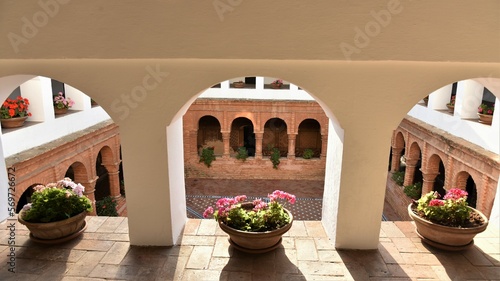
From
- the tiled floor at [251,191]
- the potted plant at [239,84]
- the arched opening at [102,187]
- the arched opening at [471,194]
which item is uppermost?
the potted plant at [239,84]

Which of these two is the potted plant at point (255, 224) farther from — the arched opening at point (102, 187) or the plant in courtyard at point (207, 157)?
the plant in courtyard at point (207, 157)

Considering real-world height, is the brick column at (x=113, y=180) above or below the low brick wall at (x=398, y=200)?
above

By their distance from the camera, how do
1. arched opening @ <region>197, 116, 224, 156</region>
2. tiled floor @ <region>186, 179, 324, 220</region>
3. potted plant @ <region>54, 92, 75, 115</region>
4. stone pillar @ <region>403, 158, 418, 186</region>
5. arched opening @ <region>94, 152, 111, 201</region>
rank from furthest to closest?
arched opening @ <region>197, 116, 224, 156</region> → arched opening @ <region>94, 152, 111, 201</region> → tiled floor @ <region>186, 179, 324, 220</region> → stone pillar @ <region>403, 158, 418, 186</region> → potted plant @ <region>54, 92, 75, 115</region>

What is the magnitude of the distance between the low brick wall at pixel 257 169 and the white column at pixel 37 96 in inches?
356

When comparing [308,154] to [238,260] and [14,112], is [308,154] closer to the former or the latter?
[14,112]

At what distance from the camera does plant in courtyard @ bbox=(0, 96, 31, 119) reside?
29.8ft

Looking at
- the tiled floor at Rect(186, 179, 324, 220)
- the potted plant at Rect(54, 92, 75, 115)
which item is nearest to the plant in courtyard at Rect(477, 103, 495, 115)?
the tiled floor at Rect(186, 179, 324, 220)

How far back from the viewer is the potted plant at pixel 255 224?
5.18 meters

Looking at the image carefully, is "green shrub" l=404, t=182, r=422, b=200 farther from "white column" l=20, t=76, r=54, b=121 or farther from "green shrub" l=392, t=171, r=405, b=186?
"white column" l=20, t=76, r=54, b=121

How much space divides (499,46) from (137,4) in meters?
4.60

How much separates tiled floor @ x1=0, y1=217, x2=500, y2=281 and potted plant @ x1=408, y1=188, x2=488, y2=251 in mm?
152

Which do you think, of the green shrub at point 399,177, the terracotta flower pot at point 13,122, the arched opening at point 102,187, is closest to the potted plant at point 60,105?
the terracotta flower pot at point 13,122

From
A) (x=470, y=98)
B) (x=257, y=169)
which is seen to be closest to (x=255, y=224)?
(x=470, y=98)

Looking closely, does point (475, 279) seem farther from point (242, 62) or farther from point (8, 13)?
point (8, 13)
